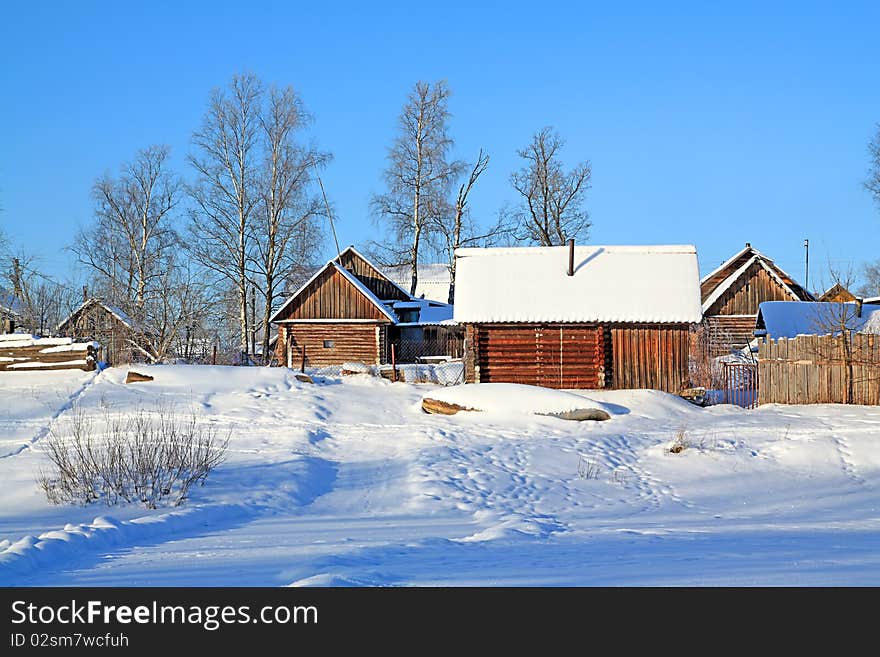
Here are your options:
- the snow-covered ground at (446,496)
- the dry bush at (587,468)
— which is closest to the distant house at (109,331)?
the snow-covered ground at (446,496)

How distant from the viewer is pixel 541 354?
2234 cm

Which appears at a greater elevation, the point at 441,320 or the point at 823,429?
the point at 441,320

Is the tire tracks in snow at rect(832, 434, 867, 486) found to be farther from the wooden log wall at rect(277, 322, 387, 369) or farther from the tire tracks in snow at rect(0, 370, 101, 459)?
the wooden log wall at rect(277, 322, 387, 369)

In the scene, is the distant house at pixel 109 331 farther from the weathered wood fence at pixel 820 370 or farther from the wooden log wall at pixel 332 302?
the weathered wood fence at pixel 820 370

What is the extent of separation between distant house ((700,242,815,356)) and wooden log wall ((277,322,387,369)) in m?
15.7

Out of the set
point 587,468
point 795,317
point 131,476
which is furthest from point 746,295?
point 131,476

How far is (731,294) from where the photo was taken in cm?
3716

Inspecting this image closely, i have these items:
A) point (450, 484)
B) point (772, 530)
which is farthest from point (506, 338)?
point (772, 530)

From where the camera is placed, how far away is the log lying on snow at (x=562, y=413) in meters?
16.8

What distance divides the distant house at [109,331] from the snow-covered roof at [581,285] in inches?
431
